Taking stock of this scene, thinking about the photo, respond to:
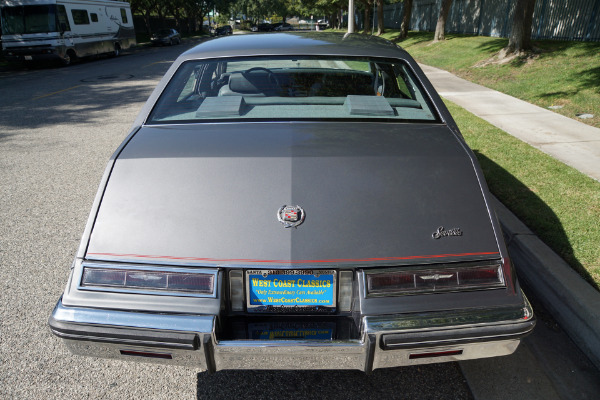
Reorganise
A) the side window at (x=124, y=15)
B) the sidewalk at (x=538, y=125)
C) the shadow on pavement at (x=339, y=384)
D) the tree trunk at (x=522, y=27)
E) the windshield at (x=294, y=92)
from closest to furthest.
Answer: the shadow on pavement at (x=339, y=384) → the windshield at (x=294, y=92) → the sidewalk at (x=538, y=125) → the tree trunk at (x=522, y=27) → the side window at (x=124, y=15)

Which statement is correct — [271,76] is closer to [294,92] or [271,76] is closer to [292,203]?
[294,92]

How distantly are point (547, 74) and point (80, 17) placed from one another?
20.7m

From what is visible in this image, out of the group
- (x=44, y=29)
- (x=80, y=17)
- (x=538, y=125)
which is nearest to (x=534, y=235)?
(x=538, y=125)

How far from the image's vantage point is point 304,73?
3684 millimetres

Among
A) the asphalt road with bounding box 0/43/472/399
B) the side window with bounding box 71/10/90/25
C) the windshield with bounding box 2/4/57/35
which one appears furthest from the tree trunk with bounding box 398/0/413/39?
the asphalt road with bounding box 0/43/472/399

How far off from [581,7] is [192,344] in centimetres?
1929

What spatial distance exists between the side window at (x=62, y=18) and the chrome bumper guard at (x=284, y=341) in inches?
849

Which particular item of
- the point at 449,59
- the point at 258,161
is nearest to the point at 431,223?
the point at 258,161

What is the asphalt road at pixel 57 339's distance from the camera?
2.31 m

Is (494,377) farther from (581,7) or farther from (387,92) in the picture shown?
(581,7)

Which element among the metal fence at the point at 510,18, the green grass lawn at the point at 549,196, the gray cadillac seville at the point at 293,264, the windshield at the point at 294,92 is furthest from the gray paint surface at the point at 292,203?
the metal fence at the point at 510,18

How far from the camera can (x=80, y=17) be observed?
20.9 meters

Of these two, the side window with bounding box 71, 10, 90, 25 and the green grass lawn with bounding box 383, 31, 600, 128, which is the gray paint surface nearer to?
the green grass lawn with bounding box 383, 31, 600, 128

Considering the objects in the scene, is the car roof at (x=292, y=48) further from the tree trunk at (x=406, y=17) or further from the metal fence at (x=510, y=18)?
the tree trunk at (x=406, y=17)
